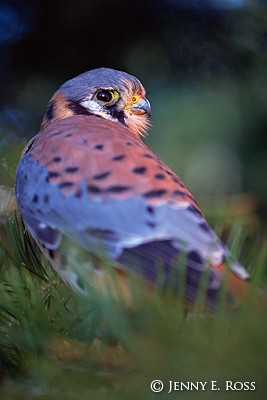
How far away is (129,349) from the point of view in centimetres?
106

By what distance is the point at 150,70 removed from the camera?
3.16 meters

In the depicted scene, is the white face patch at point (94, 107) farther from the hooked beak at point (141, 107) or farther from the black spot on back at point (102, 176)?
the black spot on back at point (102, 176)

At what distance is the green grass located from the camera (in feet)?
3.22

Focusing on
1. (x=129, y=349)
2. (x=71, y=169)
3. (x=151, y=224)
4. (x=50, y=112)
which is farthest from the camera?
(x=50, y=112)

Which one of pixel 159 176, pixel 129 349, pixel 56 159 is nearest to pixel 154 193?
pixel 159 176

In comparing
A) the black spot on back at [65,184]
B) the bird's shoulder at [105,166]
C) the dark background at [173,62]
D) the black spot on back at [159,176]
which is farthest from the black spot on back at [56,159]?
the dark background at [173,62]

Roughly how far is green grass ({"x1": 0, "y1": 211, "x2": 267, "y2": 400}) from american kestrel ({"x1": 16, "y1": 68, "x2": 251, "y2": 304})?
0.75 feet

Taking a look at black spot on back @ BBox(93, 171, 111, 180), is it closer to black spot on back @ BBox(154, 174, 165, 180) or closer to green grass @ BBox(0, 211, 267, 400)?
black spot on back @ BBox(154, 174, 165, 180)

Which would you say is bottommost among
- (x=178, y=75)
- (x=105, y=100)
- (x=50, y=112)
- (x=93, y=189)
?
(x=93, y=189)

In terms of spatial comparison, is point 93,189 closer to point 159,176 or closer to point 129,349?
point 159,176

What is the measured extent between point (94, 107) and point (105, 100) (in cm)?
6

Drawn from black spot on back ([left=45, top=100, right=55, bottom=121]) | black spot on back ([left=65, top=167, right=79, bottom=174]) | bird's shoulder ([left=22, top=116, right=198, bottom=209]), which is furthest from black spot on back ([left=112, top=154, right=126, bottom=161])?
black spot on back ([left=45, top=100, right=55, bottom=121])

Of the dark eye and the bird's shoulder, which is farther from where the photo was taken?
the dark eye

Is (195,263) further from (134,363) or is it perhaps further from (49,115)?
(49,115)
